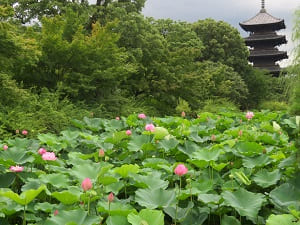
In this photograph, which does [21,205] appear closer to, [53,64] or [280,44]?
[53,64]

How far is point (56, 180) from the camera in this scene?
2.20 m

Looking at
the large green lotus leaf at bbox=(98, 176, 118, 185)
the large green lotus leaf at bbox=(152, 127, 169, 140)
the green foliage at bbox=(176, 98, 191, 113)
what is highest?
the large green lotus leaf at bbox=(152, 127, 169, 140)

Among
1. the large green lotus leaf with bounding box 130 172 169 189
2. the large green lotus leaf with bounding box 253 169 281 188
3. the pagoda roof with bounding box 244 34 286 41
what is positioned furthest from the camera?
the pagoda roof with bounding box 244 34 286 41

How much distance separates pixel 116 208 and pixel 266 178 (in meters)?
0.88

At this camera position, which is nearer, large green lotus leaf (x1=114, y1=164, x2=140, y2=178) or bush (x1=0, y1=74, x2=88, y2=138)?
large green lotus leaf (x1=114, y1=164, x2=140, y2=178)

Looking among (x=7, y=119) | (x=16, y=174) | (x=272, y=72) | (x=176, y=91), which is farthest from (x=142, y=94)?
(x=272, y=72)

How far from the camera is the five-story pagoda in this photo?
28.7 metres

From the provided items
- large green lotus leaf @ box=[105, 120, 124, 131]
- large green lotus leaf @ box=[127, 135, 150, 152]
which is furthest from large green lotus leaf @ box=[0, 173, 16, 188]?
large green lotus leaf @ box=[105, 120, 124, 131]

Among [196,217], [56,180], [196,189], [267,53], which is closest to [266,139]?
[196,189]

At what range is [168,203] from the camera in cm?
192

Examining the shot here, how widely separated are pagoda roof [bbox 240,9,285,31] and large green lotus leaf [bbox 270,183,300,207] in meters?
29.2

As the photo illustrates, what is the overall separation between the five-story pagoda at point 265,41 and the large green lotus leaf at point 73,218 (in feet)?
90.9

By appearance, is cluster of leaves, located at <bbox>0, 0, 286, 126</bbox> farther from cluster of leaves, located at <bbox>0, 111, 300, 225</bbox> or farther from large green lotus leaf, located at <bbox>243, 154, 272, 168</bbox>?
large green lotus leaf, located at <bbox>243, 154, 272, 168</bbox>

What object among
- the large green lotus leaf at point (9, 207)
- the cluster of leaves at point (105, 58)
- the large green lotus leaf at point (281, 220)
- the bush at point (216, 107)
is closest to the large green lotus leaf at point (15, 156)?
the large green lotus leaf at point (9, 207)
